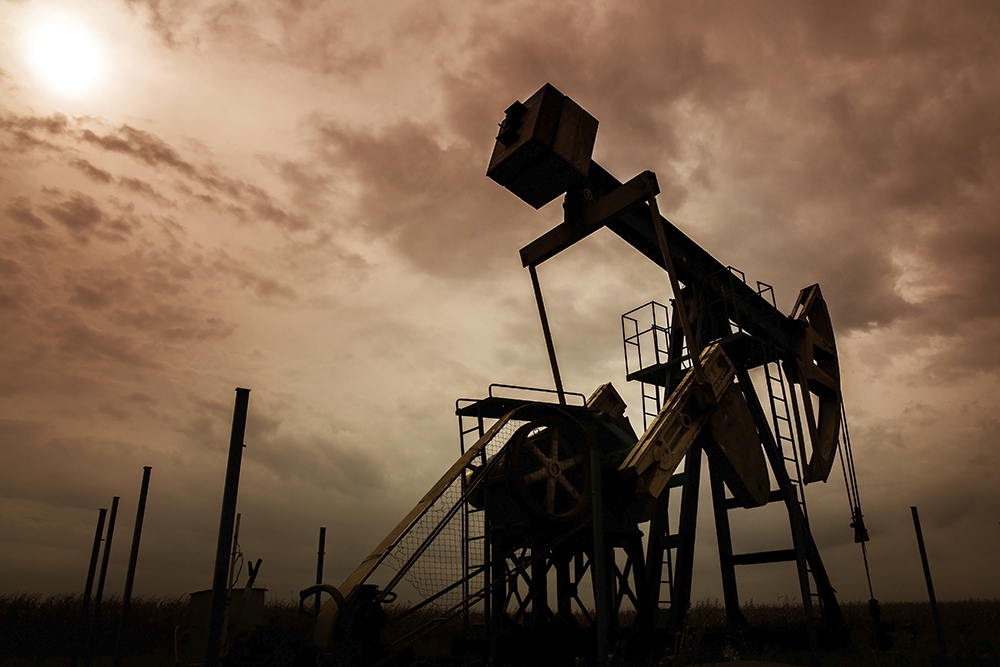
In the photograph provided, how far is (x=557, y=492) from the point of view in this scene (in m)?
9.33

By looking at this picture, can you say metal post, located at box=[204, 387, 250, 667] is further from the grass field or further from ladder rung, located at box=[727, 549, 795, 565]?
ladder rung, located at box=[727, 549, 795, 565]

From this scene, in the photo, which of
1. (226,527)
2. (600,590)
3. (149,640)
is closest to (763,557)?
(600,590)

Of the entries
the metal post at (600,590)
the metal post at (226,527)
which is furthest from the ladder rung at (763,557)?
the metal post at (226,527)

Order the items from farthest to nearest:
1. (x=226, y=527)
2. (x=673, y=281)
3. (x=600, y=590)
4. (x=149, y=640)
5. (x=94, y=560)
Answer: (x=149, y=640)
(x=94, y=560)
(x=673, y=281)
(x=600, y=590)
(x=226, y=527)

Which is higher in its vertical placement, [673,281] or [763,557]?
[673,281]

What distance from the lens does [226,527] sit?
4648 mm

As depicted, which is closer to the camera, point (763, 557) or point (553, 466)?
point (553, 466)

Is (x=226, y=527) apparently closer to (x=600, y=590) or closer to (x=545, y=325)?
(x=600, y=590)

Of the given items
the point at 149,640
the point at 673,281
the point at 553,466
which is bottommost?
the point at 149,640

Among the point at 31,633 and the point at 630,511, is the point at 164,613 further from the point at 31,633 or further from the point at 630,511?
the point at 630,511

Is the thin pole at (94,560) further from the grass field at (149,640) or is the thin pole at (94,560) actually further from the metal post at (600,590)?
the metal post at (600,590)

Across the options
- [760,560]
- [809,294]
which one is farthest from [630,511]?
[809,294]

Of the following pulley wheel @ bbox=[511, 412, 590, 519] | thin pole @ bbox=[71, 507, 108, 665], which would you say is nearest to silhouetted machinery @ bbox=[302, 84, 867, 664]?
pulley wheel @ bbox=[511, 412, 590, 519]

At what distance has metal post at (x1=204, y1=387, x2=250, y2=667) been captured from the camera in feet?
15.2
